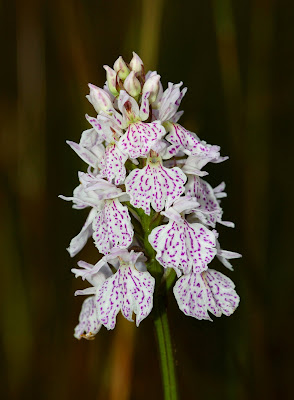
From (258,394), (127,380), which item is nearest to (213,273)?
(127,380)

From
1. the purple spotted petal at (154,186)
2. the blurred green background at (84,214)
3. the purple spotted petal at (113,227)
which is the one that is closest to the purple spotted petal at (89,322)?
the purple spotted petal at (113,227)

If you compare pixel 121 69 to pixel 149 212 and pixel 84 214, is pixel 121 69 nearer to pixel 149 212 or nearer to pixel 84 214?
pixel 149 212

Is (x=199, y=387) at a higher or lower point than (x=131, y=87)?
lower

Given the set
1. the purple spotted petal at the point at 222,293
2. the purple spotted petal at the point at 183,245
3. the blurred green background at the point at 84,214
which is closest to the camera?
the purple spotted petal at the point at 183,245

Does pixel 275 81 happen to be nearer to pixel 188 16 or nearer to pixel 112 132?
pixel 188 16

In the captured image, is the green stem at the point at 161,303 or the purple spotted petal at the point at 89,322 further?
the purple spotted petal at the point at 89,322

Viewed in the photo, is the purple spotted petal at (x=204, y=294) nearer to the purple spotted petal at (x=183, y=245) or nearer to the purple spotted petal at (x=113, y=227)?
the purple spotted petal at (x=183, y=245)
